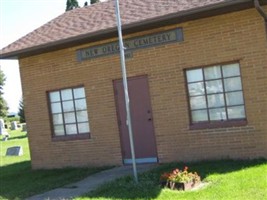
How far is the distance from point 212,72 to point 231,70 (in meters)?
0.48

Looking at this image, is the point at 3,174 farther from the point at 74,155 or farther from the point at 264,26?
the point at 264,26

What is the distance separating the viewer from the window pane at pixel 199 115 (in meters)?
11.9

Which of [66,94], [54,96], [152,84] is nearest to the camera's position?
[152,84]

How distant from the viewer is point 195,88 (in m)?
12.0

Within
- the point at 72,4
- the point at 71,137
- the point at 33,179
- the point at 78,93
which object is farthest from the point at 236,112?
the point at 72,4

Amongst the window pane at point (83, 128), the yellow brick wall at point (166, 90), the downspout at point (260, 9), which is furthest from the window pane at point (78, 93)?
the downspout at point (260, 9)

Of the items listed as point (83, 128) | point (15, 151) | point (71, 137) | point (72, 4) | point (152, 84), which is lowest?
point (15, 151)

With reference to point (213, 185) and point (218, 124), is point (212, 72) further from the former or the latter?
point (213, 185)

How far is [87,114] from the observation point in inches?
544

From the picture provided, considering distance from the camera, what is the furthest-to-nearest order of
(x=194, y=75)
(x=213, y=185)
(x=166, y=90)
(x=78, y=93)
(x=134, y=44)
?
(x=78, y=93) → (x=134, y=44) → (x=166, y=90) → (x=194, y=75) → (x=213, y=185)

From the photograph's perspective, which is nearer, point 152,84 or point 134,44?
point 152,84

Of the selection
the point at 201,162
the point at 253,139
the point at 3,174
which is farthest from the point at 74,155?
the point at 253,139

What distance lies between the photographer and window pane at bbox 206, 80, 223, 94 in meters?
11.6

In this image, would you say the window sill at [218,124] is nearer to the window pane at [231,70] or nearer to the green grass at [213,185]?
the green grass at [213,185]
